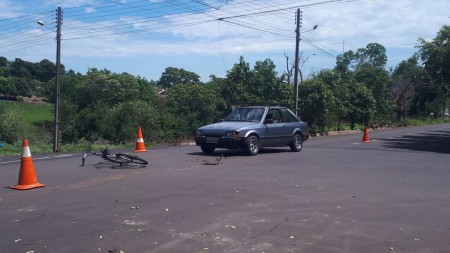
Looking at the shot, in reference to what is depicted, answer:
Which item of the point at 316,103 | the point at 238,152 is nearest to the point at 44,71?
the point at 316,103

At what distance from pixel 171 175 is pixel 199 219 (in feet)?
13.5

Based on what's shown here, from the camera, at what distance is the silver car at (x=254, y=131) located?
1443 centimetres

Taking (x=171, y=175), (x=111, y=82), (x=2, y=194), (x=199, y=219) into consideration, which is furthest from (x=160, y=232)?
(x=111, y=82)

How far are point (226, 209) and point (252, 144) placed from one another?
7.65 meters

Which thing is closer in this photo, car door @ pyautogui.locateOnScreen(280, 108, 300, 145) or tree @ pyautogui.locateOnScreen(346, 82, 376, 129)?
car door @ pyautogui.locateOnScreen(280, 108, 300, 145)

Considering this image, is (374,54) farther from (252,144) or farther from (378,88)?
(252,144)

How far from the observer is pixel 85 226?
6270 mm

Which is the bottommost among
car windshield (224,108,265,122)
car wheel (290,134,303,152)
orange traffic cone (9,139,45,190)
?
orange traffic cone (9,139,45,190)

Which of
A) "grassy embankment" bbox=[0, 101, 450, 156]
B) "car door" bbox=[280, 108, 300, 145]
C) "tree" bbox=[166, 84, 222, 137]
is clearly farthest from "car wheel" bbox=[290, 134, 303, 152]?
Answer: "tree" bbox=[166, 84, 222, 137]

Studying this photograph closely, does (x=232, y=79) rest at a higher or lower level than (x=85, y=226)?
higher

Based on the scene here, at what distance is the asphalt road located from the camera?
5.56 m

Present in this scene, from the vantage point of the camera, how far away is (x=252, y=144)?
1482 cm

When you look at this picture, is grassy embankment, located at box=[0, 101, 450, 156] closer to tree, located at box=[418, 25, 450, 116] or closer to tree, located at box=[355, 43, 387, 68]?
tree, located at box=[418, 25, 450, 116]

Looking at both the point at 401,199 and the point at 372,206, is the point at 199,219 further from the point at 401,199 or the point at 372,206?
the point at 401,199
